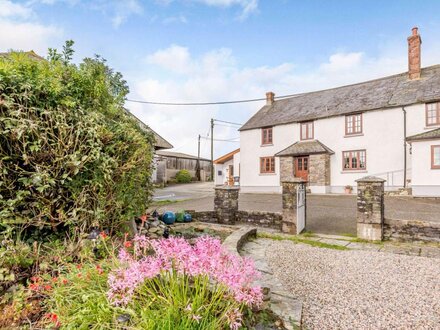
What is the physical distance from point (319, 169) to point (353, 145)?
8.27 feet

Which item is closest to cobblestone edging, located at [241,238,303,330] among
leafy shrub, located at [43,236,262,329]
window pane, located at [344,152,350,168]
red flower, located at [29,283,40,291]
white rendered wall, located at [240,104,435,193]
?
leafy shrub, located at [43,236,262,329]

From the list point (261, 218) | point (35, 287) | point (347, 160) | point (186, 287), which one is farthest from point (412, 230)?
point (347, 160)

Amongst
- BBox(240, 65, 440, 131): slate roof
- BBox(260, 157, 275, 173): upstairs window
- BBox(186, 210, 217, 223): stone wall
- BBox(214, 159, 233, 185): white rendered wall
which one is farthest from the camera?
BBox(214, 159, 233, 185): white rendered wall

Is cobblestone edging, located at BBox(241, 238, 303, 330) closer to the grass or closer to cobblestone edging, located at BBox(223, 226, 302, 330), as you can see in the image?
cobblestone edging, located at BBox(223, 226, 302, 330)

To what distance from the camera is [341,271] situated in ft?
13.2

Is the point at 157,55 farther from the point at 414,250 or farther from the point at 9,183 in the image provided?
the point at 414,250

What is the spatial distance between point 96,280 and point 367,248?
208 inches

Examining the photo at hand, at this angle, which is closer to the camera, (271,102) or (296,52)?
(296,52)

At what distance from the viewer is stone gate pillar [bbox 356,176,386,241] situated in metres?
5.86

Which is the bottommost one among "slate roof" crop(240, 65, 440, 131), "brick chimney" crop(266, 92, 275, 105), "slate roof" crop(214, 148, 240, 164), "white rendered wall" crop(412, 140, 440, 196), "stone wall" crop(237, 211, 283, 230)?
"stone wall" crop(237, 211, 283, 230)

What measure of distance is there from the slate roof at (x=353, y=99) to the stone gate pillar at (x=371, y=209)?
11408 millimetres

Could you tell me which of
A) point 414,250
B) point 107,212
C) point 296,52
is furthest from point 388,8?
point 107,212

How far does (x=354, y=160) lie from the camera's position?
16.1 meters

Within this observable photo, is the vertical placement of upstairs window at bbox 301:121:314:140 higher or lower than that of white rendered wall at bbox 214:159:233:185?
higher
